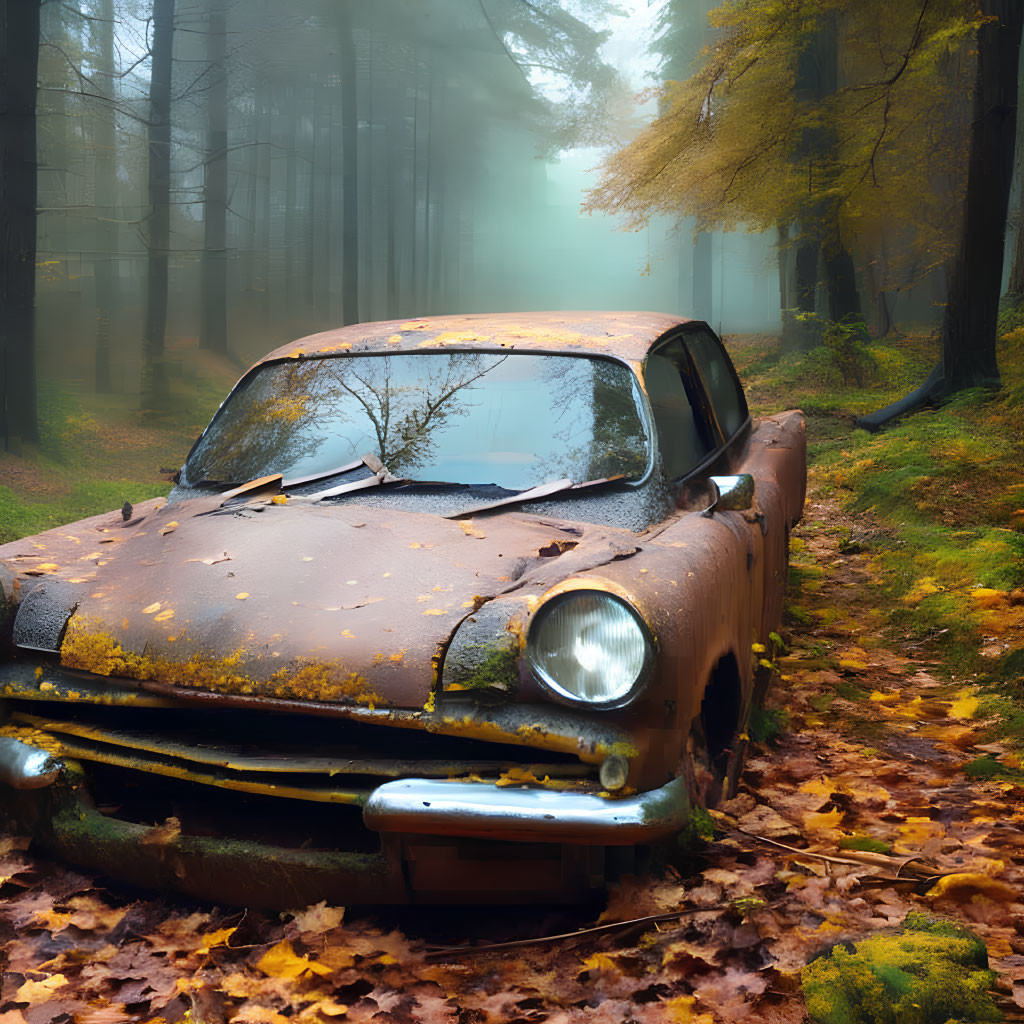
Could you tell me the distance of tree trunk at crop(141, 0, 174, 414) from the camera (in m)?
18.5

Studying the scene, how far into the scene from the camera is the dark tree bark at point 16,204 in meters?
11.7

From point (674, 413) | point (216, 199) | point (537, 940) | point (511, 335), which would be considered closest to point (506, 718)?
point (537, 940)

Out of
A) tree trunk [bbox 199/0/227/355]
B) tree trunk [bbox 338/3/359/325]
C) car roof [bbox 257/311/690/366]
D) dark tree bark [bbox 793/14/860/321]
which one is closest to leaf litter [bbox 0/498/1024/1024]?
car roof [bbox 257/311/690/366]

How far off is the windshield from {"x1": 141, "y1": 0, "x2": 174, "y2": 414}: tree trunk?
51.8 feet

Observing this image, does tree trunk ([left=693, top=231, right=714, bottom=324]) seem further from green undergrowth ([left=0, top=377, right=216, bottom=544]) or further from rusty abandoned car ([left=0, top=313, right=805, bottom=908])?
rusty abandoned car ([left=0, top=313, right=805, bottom=908])

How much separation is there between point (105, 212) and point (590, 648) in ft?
→ 114

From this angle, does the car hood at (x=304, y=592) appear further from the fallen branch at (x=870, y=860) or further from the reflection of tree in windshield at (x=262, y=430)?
the fallen branch at (x=870, y=860)

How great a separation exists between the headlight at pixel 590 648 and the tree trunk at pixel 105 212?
2193 centimetres

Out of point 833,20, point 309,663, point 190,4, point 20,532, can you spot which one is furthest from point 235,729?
point 190,4

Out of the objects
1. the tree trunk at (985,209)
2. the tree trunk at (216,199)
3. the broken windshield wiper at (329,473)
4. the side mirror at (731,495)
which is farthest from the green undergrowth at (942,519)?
the tree trunk at (216,199)

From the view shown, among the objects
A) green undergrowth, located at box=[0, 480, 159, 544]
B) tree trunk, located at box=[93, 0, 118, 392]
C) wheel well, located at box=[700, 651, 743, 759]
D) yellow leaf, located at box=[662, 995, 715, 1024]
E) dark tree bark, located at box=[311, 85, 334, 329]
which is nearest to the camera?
yellow leaf, located at box=[662, 995, 715, 1024]

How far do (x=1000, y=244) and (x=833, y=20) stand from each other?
697 cm

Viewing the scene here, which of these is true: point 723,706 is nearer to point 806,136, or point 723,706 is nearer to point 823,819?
point 823,819

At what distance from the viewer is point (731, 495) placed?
3336 mm
